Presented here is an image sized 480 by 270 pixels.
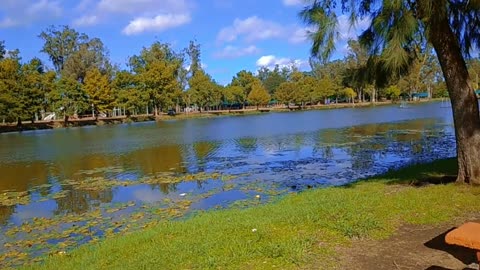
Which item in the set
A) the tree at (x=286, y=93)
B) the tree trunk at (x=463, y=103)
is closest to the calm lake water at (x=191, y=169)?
the tree trunk at (x=463, y=103)

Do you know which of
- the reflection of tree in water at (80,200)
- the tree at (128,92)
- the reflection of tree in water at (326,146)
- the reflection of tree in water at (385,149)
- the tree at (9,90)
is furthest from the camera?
the tree at (128,92)

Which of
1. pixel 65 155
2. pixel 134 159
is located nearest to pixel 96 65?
pixel 65 155

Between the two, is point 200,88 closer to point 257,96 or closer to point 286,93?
point 257,96

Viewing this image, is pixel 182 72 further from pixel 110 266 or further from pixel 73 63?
pixel 110 266

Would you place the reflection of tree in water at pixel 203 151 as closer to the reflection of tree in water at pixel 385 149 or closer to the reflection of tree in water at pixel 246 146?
the reflection of tree in water at pixel 246 146

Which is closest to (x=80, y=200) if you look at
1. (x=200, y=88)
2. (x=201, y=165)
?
(x=201, y=165)

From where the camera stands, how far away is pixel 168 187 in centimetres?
1447

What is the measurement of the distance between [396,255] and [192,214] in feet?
19.6

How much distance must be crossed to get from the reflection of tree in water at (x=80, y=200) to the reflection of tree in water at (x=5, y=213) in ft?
4.04

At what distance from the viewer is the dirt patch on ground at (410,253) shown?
15.6 ft

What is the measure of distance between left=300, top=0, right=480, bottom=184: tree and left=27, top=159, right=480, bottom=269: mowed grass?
1102mm

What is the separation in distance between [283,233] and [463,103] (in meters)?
4.80

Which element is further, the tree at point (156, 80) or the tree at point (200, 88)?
the tree at point (200, 88)

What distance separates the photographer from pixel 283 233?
240 inches
